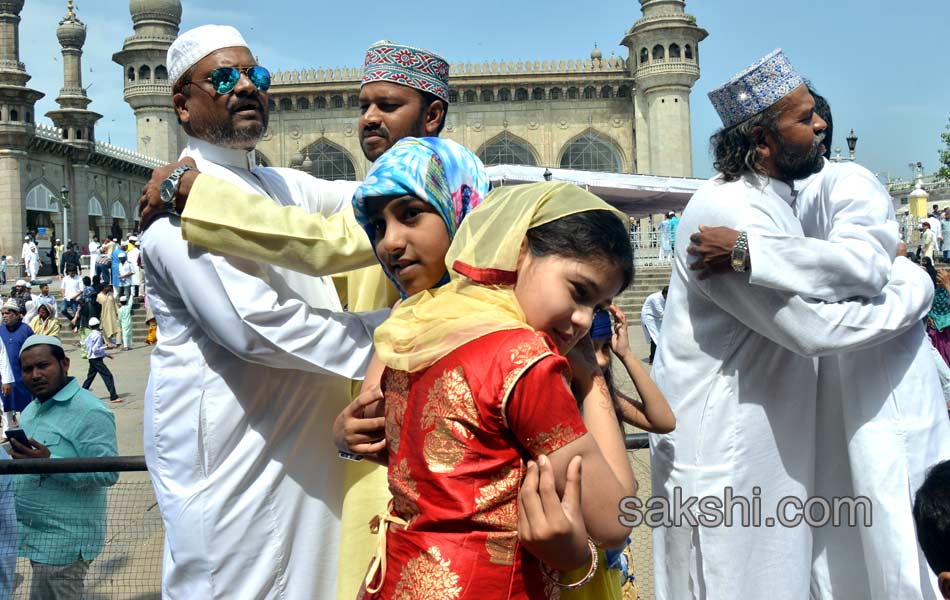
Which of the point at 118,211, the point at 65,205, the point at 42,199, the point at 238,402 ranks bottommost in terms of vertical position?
the point at 238,402

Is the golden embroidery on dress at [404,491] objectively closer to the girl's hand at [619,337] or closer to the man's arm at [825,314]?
the girl's hand at [619,337]

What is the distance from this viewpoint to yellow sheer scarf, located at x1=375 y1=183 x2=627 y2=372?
1121 mm

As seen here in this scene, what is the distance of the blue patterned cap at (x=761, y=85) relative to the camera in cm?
196

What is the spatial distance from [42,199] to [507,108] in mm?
17004

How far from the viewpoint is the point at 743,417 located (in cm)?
189

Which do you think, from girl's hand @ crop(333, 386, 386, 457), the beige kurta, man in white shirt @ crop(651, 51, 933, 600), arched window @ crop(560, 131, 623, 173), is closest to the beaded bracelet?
girl's hand @ crop(333, 386, 386, 457)

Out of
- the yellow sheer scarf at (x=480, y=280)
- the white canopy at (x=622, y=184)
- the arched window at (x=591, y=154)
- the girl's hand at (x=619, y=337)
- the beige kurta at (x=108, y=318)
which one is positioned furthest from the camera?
the arched window at (x=591, y=154)

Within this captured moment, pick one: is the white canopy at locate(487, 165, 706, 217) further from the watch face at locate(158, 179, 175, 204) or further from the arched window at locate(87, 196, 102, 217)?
the arched window at locate(87, 196, 102, 217)

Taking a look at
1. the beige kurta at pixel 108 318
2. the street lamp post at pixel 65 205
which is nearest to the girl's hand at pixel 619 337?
the beige kurta at pixel 108 318

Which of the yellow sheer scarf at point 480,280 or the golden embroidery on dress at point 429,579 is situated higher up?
the yellow sheer scarf at point 480,280

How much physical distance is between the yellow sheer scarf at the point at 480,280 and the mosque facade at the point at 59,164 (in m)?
27.0

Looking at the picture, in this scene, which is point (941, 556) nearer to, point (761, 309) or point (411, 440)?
point (761, 309)

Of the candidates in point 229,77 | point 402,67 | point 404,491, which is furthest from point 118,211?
point 404,491

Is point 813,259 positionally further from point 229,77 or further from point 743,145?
point 229,77
